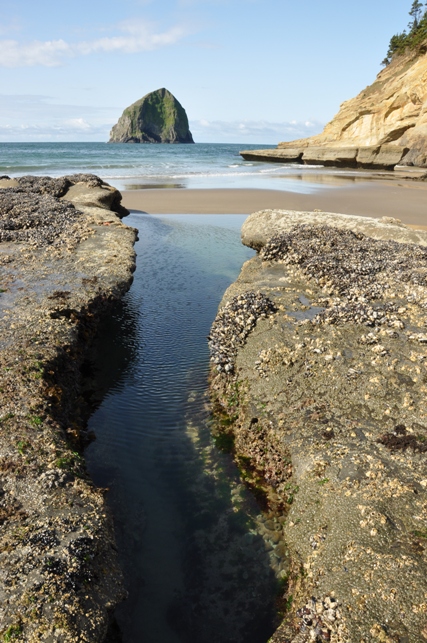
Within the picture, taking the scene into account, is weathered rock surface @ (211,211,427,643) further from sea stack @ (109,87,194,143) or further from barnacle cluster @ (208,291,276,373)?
sea stack @ (109,87,194,143)

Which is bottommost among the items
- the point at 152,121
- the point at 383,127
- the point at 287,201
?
the point at 287,201

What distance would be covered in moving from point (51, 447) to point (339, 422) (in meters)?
3.30

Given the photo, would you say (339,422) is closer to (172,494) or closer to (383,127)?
(172,494)

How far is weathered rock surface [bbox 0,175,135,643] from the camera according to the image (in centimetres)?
326

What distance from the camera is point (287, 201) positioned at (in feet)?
81.1

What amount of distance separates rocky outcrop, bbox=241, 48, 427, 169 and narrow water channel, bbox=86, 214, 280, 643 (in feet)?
140

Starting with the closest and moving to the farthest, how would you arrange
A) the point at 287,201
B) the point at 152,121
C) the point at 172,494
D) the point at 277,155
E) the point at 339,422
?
1. the point at 339,422
2. the point at 172,494
3. the point at 287,201
4. the point at 277,155
5. the point at 152,121

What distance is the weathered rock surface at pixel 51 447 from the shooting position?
3260 mm

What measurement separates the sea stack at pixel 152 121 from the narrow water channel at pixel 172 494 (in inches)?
6498

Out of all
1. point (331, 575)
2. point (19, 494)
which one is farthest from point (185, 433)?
point (331, 575)

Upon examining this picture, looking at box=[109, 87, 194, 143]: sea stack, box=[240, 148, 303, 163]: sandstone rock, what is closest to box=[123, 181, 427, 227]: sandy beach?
box=[240, 148, 303, 163]: sandstone rock

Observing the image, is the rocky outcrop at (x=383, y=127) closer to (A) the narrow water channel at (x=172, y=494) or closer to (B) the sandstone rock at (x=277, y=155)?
(B) the sandstone rock at (x=277, y=155)

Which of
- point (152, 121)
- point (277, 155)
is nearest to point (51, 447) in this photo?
point (277, 155)

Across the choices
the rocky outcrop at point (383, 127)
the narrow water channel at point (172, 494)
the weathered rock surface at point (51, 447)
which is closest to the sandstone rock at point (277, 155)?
the rocky outcrop at point (383, 127)
